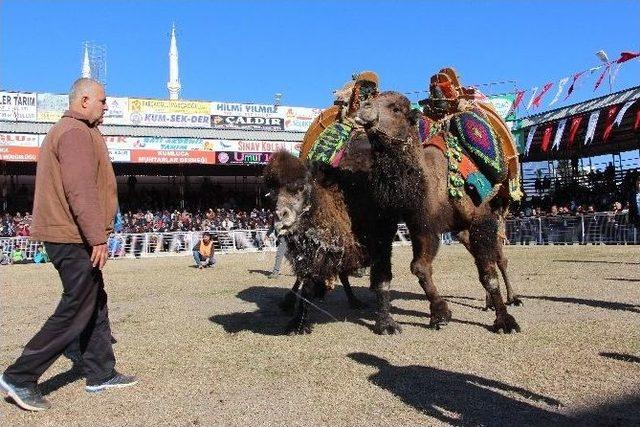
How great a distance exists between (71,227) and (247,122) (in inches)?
1493

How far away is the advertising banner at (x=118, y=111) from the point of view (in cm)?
3822

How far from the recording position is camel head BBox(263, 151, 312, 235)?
5.39 meters

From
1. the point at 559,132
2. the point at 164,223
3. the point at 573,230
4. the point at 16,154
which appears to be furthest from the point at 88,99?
the point at 16,154

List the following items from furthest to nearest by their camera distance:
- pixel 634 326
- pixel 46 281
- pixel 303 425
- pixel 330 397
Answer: pixel 46 281, pixel 634 326, pixel 330 397, pixel 303 425

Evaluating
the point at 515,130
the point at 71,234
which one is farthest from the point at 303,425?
the point at 515,130

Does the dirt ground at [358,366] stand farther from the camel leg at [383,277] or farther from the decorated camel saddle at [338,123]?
the decorated camel saddle at [338,123]

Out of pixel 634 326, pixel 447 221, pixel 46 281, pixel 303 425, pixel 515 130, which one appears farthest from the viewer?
pixel 515 130

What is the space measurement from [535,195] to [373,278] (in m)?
34.2

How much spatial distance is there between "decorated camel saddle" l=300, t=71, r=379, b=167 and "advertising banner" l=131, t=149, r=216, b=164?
26565 mm

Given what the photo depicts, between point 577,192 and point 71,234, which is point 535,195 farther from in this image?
point 71,234

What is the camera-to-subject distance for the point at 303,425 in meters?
3.72

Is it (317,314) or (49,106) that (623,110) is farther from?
(49,106)

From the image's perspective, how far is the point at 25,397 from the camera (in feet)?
13.5

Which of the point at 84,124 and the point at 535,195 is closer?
the point at 84,124
